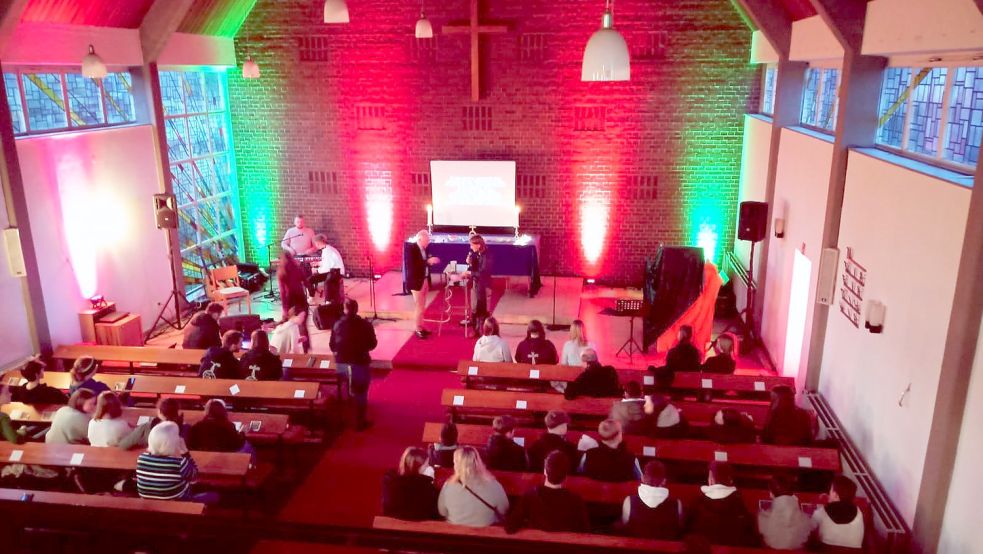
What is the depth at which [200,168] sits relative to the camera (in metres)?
12.8

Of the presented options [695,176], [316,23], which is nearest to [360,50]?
[316,23]

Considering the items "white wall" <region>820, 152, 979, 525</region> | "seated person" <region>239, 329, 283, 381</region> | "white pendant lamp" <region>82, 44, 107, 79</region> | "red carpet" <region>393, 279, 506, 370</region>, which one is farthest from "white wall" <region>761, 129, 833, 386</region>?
"white pendant lamp" <region>82, 44, 107, 79</region>

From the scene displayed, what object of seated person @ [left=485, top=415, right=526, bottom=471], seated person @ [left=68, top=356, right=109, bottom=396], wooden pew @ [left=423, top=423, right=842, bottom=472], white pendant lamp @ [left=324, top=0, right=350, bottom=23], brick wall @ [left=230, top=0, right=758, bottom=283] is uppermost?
white pendant lamp @ [left=324, top=0, right=350, bottom=23]

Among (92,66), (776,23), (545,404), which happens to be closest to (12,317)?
(92,66)

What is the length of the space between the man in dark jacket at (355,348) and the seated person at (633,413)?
2925 mm

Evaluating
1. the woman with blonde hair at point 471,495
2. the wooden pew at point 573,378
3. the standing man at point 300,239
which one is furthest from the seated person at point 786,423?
the standing man at point 300,239

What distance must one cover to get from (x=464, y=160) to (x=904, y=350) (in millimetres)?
8763

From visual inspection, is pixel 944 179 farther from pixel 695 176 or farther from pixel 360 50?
pixel 360 50

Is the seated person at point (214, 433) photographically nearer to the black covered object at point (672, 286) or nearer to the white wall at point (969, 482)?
the white wall at point (969, 482)

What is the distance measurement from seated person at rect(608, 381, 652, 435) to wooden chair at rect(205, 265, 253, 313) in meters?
7.40

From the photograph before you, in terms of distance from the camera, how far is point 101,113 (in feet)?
33.8

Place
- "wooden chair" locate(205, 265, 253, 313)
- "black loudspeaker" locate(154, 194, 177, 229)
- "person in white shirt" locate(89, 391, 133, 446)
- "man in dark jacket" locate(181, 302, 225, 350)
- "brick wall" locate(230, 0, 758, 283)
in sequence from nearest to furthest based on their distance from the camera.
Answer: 1. "person in white shirt" locate(89, 391, 133, 446)
2. "man in dark jacket" locate(181, 302, 225, 350)
3. "black loudspeaker" locate(154, 194, 177, 229)
4. "wooden chair" locate(205, 265, 253, 313)
5. "brick wall" locate(230, 0, 758, 283)

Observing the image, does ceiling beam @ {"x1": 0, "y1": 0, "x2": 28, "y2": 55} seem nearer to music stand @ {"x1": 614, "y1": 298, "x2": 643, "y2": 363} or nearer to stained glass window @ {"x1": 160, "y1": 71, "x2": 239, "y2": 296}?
stained glass window @ {"x1": 160, "y1": 71, "x2": 239, "y2": 296}

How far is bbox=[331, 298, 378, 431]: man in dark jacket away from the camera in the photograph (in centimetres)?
767
